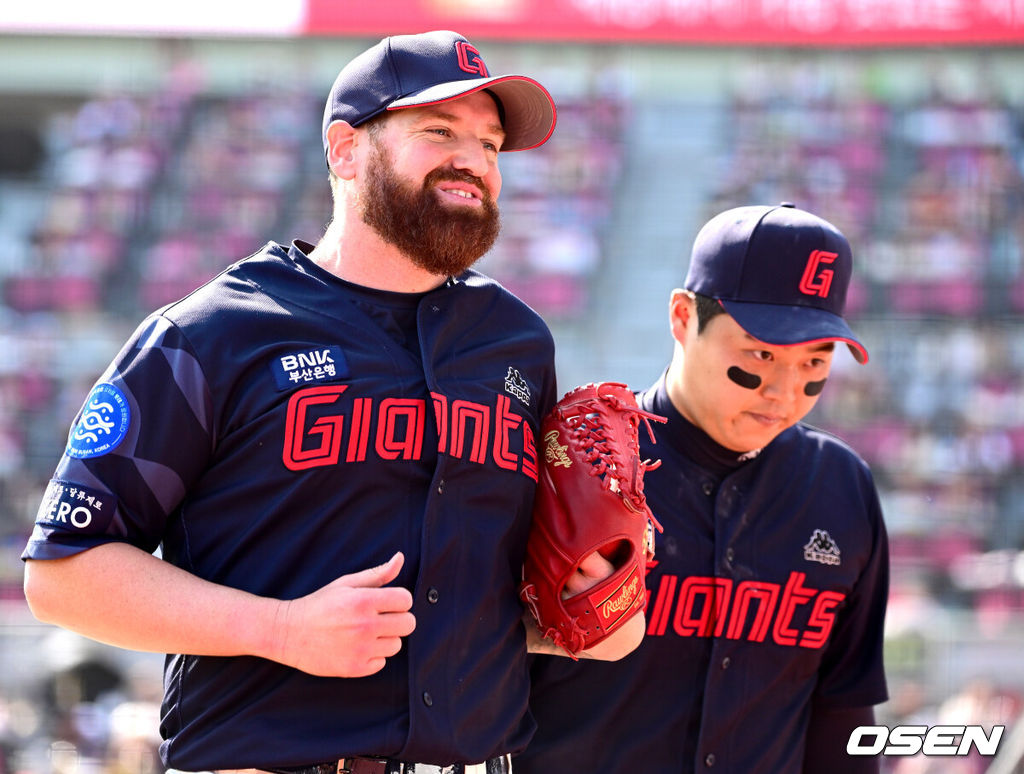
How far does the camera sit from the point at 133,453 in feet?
5.47

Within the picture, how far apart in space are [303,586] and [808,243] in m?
1.33

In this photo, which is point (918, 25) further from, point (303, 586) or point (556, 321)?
point (303, 586)

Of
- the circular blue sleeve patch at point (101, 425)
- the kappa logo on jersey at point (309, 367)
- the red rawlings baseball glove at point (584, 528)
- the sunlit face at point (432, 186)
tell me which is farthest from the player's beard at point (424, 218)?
the circular blue sleeve patch at point (101, 425)

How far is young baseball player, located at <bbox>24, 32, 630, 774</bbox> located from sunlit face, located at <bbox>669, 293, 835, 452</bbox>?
0.62 meters

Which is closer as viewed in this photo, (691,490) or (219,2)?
(691,490)

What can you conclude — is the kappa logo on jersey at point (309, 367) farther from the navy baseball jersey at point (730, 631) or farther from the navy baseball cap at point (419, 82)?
the navy baseball jersey at point (730, 631)

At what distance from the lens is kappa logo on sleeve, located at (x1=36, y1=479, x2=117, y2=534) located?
1643 millimetres

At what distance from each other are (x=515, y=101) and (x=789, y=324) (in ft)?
2.48

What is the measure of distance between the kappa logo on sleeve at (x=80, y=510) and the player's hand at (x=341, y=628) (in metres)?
0.27

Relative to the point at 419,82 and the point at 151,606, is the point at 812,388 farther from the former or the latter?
the point at 151,606

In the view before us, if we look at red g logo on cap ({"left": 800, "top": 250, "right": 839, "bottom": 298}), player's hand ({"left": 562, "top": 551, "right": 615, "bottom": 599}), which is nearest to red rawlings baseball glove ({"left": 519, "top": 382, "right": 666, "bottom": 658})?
player's hand ({"left": 562, "top": 551, "right": 615, "bottom": 599})

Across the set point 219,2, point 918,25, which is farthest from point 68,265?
point 918,25

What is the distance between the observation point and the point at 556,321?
8.96m

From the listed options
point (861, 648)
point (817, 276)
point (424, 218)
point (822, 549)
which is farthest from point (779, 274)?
point (424, 218)
